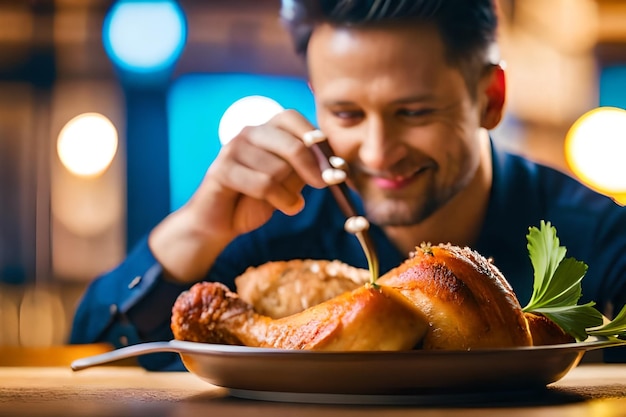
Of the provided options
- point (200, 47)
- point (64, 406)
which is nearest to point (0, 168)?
point (200, 47)

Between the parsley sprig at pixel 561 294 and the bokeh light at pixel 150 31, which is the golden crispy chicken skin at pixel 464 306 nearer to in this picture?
the parsley sprig at pixel 561 294

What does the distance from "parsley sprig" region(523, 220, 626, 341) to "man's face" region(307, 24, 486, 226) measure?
73 centimetres

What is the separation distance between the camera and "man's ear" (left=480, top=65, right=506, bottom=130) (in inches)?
61.5

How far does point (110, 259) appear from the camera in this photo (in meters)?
1.80

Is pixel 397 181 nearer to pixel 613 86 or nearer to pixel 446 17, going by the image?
pixel 446 17

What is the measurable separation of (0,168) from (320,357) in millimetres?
1854

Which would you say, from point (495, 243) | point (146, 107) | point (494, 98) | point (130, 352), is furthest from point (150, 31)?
point (130, 352)

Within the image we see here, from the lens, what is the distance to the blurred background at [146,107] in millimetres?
1664

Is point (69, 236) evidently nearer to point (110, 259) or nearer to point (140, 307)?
point (110, 259)

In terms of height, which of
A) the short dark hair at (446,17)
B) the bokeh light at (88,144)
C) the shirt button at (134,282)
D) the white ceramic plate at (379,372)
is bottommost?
the shirt button at (134,282)

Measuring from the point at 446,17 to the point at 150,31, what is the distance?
0.74 meters

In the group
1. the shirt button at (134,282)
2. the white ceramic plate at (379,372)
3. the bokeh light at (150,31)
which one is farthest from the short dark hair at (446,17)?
the white ceramic plate at (379,372)

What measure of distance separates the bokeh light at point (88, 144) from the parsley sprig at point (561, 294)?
139 cm

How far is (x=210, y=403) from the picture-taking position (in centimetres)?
69
